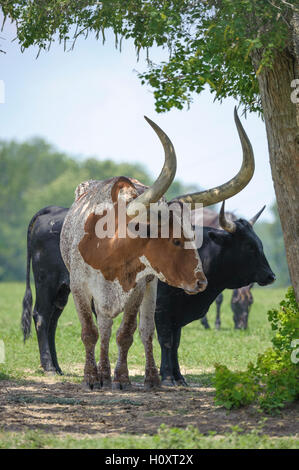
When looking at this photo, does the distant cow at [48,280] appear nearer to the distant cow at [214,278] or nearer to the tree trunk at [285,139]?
the distant cow at [214,278]

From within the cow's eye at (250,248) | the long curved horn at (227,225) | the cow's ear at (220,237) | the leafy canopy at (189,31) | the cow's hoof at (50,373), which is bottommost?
the cow's hoof at (50,373)

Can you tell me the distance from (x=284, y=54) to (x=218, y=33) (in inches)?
29.0

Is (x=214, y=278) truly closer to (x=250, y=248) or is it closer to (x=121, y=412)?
(x=250, y=248)

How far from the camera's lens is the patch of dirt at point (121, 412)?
5863 millimetres

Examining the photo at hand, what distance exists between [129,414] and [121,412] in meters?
0.11

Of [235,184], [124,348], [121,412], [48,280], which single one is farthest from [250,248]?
[121,412]

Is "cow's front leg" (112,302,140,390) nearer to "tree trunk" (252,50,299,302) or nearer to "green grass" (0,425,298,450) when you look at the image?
"tree trunk" (252,50,299,302)

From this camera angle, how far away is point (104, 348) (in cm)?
766

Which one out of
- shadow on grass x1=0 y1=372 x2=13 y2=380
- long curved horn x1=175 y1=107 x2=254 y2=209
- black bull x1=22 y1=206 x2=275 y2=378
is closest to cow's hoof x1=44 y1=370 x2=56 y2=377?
shadow on grass x1=0 y1=372 x2=13 y2=380

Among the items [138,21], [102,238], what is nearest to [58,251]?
[102,238]

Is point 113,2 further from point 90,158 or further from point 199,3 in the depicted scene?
point 90,158

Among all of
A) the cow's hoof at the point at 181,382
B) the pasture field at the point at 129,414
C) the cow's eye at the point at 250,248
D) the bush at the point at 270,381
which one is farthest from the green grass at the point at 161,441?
the cow's eye at the point at 250,248

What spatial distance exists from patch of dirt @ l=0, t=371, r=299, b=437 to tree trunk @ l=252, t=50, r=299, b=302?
132 centimetres

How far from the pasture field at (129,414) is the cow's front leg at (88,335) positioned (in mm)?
155
